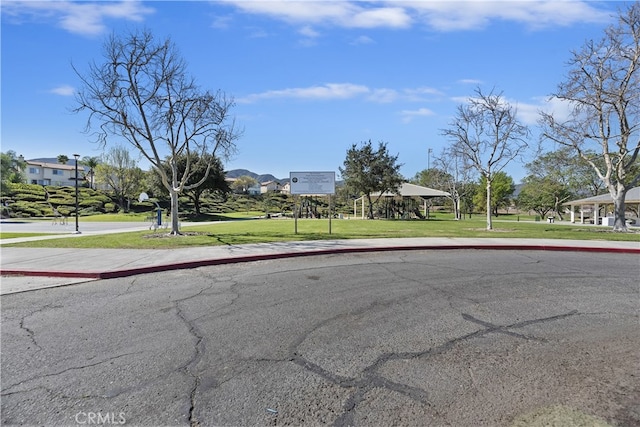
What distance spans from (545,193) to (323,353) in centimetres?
6330

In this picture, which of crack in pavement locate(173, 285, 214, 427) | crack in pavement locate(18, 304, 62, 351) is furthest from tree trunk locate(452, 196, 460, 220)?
crack in pavement locate(18, 304, 62, 351)

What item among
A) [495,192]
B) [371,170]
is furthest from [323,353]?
[495,192]

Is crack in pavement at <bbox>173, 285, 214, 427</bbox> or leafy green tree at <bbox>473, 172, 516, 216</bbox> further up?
leafy green tree at <bbox>473, 172, 516, 216</bbox>

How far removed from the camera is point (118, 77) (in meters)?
17.0

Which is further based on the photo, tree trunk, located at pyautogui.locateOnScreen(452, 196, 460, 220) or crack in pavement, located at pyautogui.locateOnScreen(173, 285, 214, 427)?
tree trunk, located at pyautogui.locateOnScreen(452, 196, 460, 220)

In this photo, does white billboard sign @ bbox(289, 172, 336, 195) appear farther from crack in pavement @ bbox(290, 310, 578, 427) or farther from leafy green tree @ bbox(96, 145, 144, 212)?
leafy green tree @ bbox(96, 145, 144, 212)

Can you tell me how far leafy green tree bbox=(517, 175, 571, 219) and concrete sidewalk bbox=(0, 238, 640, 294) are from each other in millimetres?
48807

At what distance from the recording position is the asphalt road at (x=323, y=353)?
2.98 meters

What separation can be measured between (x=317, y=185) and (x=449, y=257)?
355 inches

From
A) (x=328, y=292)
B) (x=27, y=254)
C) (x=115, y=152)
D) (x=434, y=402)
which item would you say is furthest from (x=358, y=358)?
(x=115, y=152)

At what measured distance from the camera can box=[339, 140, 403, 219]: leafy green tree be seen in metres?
36.1

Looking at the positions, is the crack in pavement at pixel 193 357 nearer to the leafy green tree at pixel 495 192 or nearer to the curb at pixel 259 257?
the curb at pixel 259 257

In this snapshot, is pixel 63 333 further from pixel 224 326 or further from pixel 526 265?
pixel 526 265

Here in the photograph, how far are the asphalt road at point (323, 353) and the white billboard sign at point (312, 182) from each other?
11.5 m
